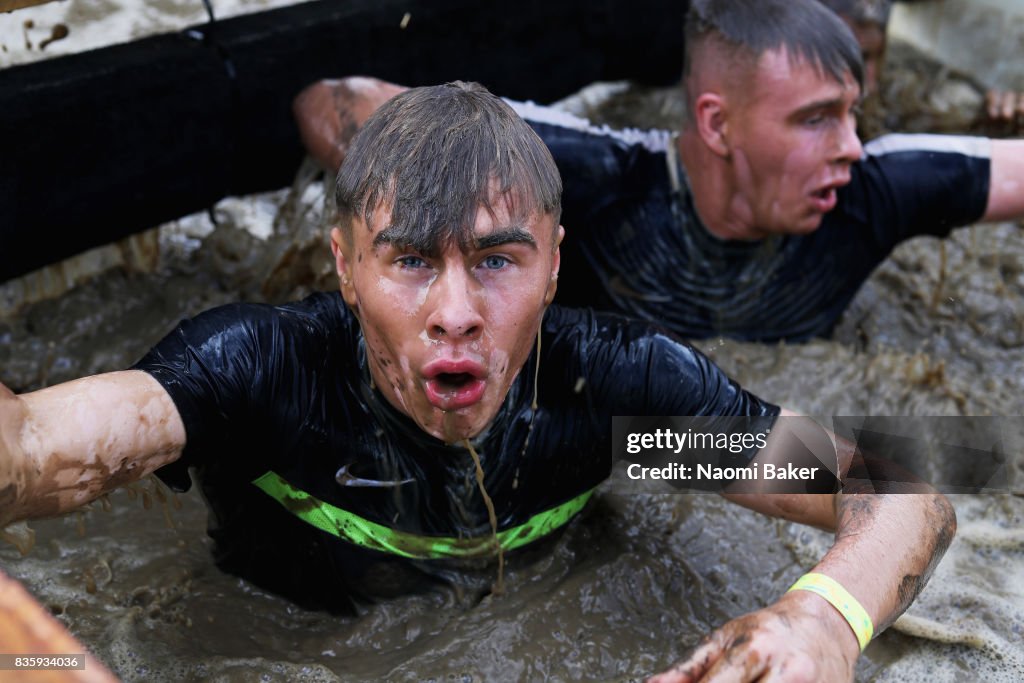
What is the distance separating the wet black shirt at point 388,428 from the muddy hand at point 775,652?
0.60 m

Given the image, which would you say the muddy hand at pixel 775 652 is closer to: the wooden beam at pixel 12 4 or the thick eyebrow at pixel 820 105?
the wooden beam at pixel 12 4

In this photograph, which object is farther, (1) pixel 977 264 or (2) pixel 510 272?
(1) pixel 977 264

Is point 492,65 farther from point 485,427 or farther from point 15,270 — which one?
point 485,427

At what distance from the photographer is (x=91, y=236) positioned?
3666 millimetres

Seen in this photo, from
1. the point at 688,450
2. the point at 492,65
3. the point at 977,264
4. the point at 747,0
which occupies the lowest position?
the point at 977,264

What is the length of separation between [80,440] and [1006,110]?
188 inches

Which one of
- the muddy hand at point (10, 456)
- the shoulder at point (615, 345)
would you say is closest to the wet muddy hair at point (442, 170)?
the shoulder at point (615, 345)

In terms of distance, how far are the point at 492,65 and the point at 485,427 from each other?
2.44 meters

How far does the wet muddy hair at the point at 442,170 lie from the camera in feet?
7.18

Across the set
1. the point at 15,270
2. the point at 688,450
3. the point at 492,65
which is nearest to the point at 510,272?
the point at 688,450

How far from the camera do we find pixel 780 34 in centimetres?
375

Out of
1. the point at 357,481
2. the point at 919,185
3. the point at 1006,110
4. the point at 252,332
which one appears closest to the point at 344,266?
the point at 252,332

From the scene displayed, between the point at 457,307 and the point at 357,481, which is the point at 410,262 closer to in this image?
the point at 457,307

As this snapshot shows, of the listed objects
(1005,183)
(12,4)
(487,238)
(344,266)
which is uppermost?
(12,4)
